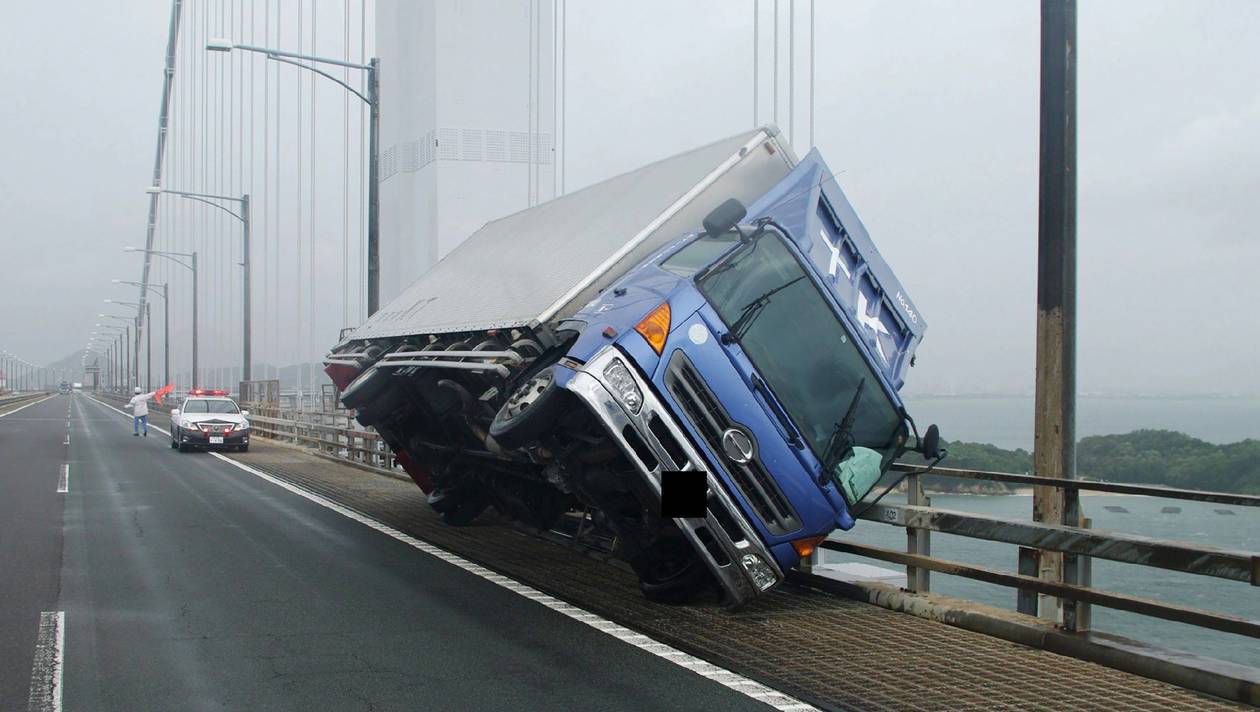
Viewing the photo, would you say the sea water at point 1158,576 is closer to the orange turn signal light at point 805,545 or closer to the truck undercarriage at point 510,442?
the orange turn signal light at point 805,545

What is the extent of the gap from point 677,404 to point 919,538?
2200 mm

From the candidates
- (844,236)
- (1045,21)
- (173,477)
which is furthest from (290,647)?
(173,477)

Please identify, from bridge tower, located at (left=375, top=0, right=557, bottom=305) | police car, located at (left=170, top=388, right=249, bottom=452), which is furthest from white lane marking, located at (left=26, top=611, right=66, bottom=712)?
bridge tower, located at (left=375, top=0, right=557, bottom=305)

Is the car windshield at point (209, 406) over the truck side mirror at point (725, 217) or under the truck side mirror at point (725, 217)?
under

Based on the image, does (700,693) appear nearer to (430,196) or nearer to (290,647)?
(290,647)

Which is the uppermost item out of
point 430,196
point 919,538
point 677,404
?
point 430,196

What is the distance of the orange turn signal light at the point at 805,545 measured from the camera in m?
7.69

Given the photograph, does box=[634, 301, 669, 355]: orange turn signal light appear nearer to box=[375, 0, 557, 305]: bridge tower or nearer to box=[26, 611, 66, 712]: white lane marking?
box=[26, 611, 66, 712]: white lane marking

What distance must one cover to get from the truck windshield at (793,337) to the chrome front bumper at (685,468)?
74cm

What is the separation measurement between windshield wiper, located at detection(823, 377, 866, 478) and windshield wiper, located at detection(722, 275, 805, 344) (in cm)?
86

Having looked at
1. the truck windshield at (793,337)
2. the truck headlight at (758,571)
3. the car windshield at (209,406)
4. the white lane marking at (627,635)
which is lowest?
the white lane marking at (627,635)

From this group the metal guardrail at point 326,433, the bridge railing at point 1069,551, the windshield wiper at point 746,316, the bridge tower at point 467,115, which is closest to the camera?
Result: the bridge railing at point 1069,551

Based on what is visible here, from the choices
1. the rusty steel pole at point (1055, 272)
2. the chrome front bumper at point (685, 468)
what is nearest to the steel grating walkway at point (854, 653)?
the chrome front bumper at point (685, 468)

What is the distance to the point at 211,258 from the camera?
77.4 metres
